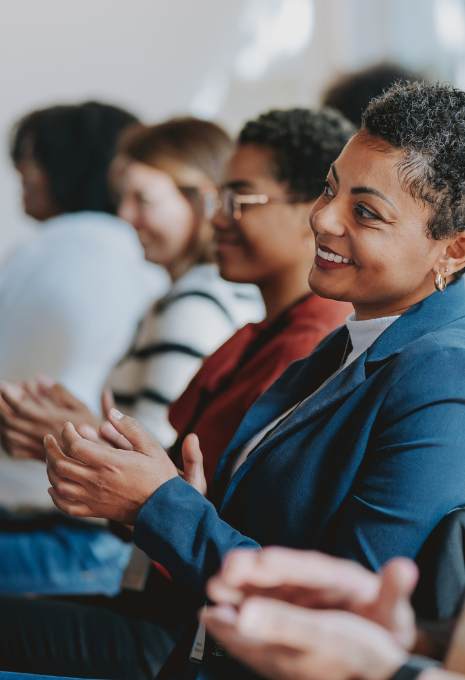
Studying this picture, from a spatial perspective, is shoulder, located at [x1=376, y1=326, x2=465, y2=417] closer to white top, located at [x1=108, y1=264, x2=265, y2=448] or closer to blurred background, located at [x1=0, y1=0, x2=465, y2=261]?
white top, located at [x1=108, y1=264, x2=265, y2=448]

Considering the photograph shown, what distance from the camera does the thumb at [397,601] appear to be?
0.54 metres

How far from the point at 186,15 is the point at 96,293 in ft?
8.75

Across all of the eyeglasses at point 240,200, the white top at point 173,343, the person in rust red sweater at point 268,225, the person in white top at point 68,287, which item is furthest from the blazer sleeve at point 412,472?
the person in white top at point 68,287

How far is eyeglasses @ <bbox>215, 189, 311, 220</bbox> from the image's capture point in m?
1.36

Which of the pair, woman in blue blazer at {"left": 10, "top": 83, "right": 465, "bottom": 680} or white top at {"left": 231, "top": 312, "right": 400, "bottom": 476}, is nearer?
woman in blue blazer at {"left": 10, "top": 83, "right": 465, "bottom": 680}

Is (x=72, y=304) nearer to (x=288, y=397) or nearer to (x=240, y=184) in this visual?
(x=240, y=184)

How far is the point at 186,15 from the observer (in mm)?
4031

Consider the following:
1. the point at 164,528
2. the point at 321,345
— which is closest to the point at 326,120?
the point at 321,345

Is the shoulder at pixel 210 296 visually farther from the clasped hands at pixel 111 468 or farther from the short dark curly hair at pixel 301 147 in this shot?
the clasped hands at pixel 111 468

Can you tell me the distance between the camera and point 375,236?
2.81 feet

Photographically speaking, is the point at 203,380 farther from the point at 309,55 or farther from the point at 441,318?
the point at 309,55

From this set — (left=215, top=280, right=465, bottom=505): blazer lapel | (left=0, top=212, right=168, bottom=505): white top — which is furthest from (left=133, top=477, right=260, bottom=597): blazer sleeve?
(left=0, top=212, right=168, bottom=505): white top

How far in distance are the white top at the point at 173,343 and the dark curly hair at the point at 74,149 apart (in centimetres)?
72

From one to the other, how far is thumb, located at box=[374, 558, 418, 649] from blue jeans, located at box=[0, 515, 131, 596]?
1.17 metres
